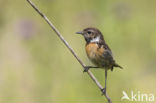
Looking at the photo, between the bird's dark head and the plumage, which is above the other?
the bird's dark head

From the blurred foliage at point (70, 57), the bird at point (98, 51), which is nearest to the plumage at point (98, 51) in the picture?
the bird at point (98, 51)

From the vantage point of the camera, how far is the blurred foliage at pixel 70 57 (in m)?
8.82

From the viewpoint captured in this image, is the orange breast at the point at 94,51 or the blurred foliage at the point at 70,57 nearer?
the orange breast at the point at 94,51

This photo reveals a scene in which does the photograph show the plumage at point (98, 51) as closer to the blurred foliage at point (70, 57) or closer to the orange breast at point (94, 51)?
the orange breast at point (94, 51)

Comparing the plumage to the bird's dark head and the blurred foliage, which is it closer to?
the bird's dark head

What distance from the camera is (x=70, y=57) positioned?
9.59 metres

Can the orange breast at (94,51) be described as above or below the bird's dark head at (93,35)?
below

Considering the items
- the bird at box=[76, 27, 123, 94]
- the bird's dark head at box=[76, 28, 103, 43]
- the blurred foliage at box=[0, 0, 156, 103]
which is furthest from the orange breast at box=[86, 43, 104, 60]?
the blurred foliage at box=[0, 0, 156, 103]

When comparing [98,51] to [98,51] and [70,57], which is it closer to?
[98,51]

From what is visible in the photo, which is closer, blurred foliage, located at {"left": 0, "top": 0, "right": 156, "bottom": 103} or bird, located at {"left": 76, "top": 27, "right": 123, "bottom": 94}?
bird, located at {"left": 76, "top": 27, "right": 123, "bottom": 94}

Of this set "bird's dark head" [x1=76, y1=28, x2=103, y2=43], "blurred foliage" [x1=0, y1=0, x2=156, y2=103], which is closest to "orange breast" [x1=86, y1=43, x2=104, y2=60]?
"bird's dark head" [x1=76, y1=28, x2=103, y2=43]

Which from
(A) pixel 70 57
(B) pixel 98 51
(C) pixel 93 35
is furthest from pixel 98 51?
(A) pixel 70 57

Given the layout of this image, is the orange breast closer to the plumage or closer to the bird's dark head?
the plumage

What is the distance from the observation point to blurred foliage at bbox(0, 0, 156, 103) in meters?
8.82
